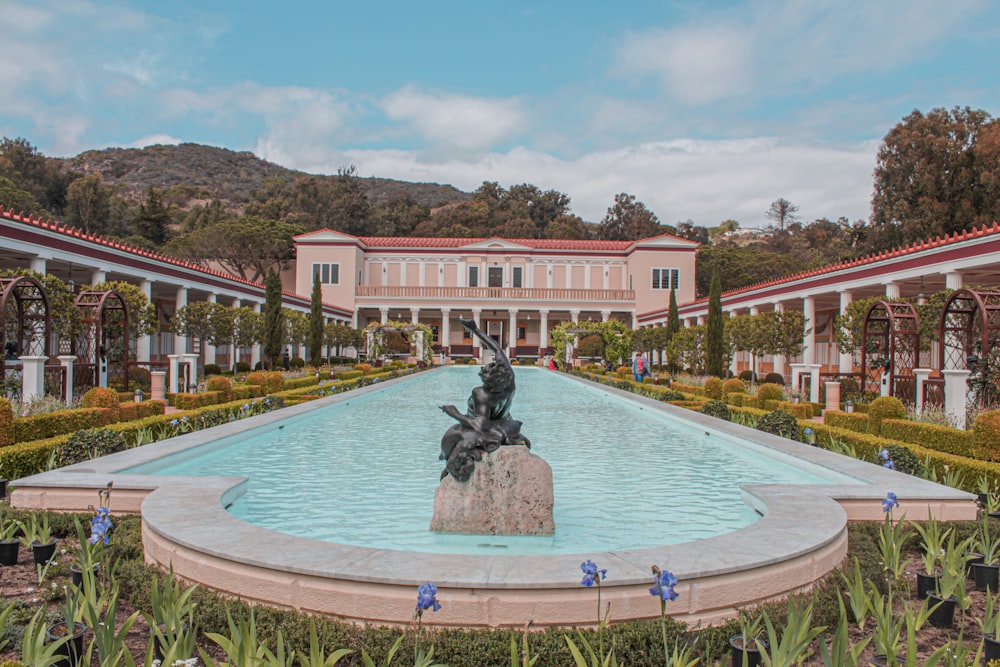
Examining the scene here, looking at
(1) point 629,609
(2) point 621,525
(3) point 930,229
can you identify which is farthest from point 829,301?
(1) point 629,609

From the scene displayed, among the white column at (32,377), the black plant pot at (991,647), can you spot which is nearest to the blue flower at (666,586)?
the black plant pot at (991,647)

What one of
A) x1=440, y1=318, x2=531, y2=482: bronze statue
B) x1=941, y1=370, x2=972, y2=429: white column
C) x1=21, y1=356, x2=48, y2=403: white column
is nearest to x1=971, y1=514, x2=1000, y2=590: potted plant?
x1=440, y1=318, x2=531, y2=482: bronze statue

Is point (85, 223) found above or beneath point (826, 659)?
above

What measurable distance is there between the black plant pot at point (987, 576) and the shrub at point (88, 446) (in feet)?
25.7

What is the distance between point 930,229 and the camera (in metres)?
33.0

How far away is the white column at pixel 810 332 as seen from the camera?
956 inches

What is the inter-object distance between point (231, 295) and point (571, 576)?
2641 cm

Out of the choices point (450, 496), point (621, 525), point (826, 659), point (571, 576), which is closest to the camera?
point (826, 659)

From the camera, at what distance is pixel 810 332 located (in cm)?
2578

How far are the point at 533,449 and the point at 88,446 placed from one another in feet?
17.3

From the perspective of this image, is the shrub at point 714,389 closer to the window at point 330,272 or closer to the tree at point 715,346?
the tree at point 715,346

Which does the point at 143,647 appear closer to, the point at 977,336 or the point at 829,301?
the point at 977,336

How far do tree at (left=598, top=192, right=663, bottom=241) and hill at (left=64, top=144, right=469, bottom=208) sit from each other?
110ft

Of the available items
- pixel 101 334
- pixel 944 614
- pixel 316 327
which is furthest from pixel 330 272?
pixel 944 614
